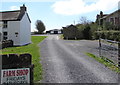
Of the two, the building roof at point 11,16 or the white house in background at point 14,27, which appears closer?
the white house in background at point 14,27

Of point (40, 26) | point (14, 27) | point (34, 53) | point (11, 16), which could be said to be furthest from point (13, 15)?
point (40, 26)

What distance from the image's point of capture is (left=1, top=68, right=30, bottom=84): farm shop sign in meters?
4.28

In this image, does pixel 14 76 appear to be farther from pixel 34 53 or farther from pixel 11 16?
pixel 11 16

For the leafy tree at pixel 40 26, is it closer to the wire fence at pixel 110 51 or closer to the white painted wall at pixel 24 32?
the white painted wall at pixel 24 32

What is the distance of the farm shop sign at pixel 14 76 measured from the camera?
4.28 meters

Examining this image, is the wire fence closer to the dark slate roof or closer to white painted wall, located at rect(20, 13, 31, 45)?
white painted wall, located at rect(20, 13, 31, 45)

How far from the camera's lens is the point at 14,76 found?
430cm

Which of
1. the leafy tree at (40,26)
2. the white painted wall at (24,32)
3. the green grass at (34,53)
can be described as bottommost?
the green grass at (34,53)

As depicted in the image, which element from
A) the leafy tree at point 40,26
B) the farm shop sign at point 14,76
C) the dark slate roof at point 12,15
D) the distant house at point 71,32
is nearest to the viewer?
the farm shop sign at point 14,76

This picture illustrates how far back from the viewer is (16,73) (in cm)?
435

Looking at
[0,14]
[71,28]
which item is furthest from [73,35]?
[0,14]

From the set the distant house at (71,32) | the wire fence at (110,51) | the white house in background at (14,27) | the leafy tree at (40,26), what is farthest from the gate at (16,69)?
the leafy tree at (40,26)

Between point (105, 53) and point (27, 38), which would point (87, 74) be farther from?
point (27, 38)

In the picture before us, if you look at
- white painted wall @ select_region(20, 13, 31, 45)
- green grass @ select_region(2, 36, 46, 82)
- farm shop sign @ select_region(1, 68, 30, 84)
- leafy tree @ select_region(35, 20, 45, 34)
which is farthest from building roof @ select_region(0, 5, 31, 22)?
leafy tree @ select_region(35, 20, 45, 34)
